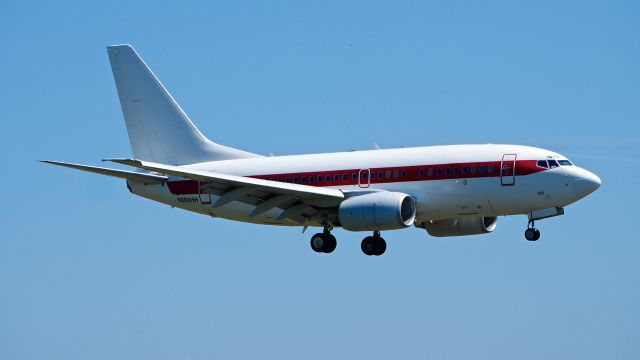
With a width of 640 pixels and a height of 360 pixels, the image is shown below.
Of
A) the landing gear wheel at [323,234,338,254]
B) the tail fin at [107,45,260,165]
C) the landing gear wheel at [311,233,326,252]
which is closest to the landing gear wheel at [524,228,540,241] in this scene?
the landing gear wheel at [323,234,338,254]

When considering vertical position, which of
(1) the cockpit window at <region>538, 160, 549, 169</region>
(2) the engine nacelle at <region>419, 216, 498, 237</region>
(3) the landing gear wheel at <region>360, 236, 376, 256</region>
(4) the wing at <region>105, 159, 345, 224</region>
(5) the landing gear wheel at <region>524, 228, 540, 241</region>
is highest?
(1) the cockpit window at <region>538, 160, 549, 169</region>

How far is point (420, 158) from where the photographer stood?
61.8 metres

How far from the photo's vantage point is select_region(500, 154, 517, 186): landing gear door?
59500 millimetres

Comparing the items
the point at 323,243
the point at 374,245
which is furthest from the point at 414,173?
the point at 323,243

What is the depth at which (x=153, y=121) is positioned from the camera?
72062 millimetres

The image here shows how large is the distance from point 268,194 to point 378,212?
6.00 metres

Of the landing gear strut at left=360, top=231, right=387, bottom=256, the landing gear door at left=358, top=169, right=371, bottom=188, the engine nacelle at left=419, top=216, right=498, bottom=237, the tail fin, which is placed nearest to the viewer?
the landing gear door at left=358, top=169, right=371, bottom=188

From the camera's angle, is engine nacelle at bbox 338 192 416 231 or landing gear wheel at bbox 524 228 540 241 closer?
engine nacelle at bbox 338 192 416 231

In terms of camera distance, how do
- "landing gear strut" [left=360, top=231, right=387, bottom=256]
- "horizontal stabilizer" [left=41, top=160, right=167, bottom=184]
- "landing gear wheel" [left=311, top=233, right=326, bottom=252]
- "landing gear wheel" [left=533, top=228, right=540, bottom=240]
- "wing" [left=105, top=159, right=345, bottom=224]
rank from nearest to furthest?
1. "horizontal stabilizer" [left=41, top=160, right=167, bottom=184]
2. "landing gear wheel" [left=533, top=228, right=540, bottom=240]
3. "wing" [left=105, top=159, right=345, bottom=224]
4. "landing gear wheel" [left=311, top=233, right=326, bottom=252]
5. "landing gear strut" [left=360, top=231, right=387, bottom=256]

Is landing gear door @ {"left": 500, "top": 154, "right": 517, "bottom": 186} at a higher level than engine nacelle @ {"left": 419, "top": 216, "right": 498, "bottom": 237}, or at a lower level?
higher

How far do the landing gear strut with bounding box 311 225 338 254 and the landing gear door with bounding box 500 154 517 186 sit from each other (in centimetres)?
914

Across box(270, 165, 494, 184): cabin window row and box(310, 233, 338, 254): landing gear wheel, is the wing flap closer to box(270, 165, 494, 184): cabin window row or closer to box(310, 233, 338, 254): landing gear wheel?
box(270, 165, 494, 184): cabin window row

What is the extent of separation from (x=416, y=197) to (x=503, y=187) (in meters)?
4.10

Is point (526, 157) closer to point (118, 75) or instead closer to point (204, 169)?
point (204, 169)
